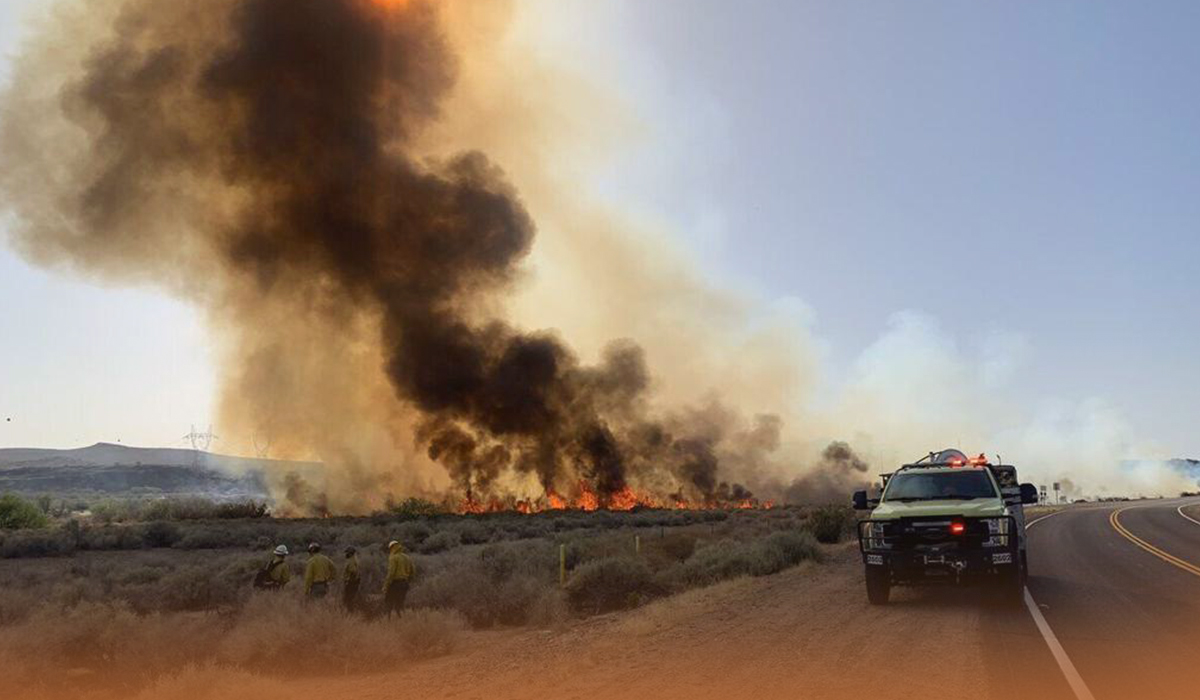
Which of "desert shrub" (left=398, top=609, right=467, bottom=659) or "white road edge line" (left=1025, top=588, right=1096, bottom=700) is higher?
"white road edge line" (left=1025, top=588, right=1096, bottom=700)

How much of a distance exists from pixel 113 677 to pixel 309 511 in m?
68.8

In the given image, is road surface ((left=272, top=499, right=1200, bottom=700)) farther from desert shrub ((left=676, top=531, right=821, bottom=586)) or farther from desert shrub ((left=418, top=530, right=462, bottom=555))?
desert shrub ((left=418, top=530, right=462, bottom=555))

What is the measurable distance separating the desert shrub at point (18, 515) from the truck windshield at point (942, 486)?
176 feet

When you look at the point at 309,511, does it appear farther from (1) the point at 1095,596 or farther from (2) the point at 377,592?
(1) the point at 1095,596

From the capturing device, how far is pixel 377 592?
57.1 ft

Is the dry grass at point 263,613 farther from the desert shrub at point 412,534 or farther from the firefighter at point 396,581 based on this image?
the desert shrub at point 412,534

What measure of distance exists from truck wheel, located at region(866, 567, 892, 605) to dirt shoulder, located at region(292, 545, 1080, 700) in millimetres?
205

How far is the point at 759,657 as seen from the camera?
9688 millimetres

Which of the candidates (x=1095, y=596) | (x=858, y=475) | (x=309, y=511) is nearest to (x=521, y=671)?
(x=1095, y=596)

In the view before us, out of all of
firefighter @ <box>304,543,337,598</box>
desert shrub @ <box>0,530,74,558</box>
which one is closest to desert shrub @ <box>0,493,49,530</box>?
desert shrub @ <box>0,530,74,558</box>

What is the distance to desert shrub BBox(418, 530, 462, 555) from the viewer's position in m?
33.0

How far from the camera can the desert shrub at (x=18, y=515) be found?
51.9m

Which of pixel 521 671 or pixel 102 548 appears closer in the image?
pixel 521 671

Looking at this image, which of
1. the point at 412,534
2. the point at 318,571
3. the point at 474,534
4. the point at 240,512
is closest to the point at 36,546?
the point at 412,534
